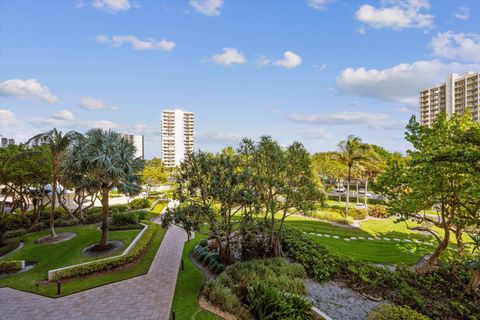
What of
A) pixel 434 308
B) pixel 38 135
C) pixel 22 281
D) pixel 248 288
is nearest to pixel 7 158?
pixel 38 135

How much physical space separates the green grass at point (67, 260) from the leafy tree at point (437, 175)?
15.3 meters

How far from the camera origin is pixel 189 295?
13.8m

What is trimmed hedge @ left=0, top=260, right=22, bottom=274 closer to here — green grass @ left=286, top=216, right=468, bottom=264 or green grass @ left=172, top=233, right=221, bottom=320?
green grass @ left=172, top=233, right=221, bottom=320

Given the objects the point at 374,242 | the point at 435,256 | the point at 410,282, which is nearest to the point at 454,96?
the point at 374,242

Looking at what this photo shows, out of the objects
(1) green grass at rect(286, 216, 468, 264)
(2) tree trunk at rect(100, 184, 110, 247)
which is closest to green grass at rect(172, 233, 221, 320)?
(2) tree trunk at rect(100, 184, 110, 247)

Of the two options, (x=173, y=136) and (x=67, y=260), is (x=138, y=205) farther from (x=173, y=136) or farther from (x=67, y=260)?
(x=173, y=136)

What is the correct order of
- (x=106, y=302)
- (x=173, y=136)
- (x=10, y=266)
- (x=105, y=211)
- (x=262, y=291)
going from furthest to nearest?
(x=173, y=136)
(x=105, y=211)
(x=10, y=266)
(x=106, y=302)
(x=262, y=291)

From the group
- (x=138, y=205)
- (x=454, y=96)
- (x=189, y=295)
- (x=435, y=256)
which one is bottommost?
(x=189, y=295)

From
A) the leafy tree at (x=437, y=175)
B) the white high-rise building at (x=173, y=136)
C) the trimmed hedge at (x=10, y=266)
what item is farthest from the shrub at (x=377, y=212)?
the white high-rise building at (x=173, y=136)

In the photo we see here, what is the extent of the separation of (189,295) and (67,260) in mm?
9825

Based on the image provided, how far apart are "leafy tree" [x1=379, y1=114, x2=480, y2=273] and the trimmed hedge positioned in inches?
890

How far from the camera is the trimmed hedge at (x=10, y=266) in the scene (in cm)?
1714

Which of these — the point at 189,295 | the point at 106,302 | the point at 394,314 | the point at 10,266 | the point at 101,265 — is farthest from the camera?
the point at 10,266

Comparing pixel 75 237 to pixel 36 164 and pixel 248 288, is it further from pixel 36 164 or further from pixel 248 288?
pixel 248 288
